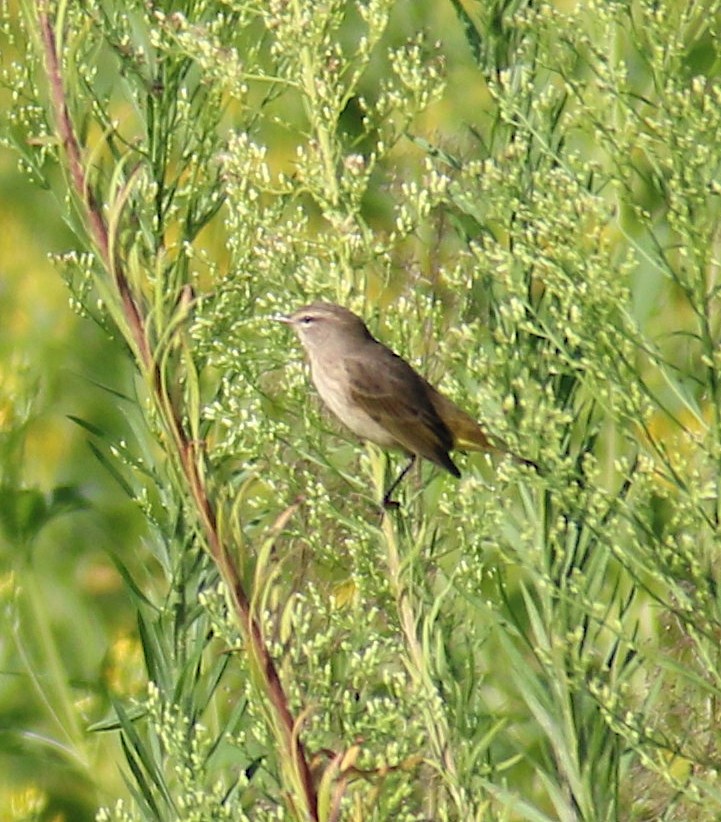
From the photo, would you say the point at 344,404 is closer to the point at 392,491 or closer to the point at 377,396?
the point at 377,396

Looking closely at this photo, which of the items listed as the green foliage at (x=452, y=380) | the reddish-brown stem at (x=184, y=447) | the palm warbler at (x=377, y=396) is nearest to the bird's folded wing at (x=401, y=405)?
the palm warbler at (x=377, y=396)

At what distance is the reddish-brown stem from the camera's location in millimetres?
1218

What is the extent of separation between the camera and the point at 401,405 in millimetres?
3826

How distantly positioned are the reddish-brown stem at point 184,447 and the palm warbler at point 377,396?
1.96m

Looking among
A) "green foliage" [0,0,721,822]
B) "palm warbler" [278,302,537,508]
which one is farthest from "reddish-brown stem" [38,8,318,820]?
"palm warbler" [278,302,537,508]

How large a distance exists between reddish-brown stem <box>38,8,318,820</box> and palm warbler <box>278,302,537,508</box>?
1957mm

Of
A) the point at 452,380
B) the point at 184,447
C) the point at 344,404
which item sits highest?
the point at 184,447

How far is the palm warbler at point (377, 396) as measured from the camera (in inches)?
136

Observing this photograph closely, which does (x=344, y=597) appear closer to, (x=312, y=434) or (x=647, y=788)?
(x=647, y=788)

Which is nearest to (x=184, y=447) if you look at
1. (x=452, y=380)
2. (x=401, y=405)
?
(x=452, y=380)

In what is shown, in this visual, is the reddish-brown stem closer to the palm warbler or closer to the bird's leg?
the bird's leg

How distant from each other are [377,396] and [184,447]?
2.63 metres

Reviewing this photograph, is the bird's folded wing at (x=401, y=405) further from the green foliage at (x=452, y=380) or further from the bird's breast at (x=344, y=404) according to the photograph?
the green foliage at (x=452, y=380)

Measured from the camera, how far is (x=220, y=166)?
2.99 metres
